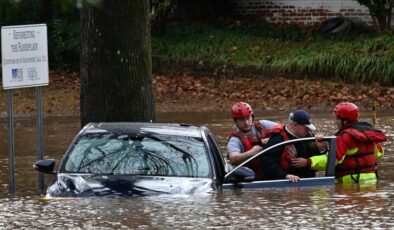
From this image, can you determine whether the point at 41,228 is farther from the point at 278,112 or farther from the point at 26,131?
the point at 278,112

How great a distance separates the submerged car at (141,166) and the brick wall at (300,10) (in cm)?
2056

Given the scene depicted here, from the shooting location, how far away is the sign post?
451 inches

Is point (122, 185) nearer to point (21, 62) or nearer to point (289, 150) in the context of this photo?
point (289, 150)

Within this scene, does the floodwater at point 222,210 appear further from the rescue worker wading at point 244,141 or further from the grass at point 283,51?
the grass at point 283,51

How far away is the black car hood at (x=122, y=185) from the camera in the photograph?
9.23m

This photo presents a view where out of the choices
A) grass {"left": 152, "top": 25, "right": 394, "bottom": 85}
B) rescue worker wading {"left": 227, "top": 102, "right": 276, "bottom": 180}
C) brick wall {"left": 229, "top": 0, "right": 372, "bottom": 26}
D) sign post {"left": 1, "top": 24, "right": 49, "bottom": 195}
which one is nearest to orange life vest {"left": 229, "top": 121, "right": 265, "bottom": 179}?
rescue worker wading {"left": 227, "top": 102, "right": 276, "bottom": 180}

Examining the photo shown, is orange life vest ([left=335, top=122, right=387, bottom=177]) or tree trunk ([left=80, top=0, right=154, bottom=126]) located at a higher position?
tree trunk ([left=80, top=0, right=154, bottom=126])

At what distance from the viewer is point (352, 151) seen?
34.6ft

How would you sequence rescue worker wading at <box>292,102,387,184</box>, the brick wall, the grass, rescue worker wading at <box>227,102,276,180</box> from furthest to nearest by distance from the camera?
the brick wall → the grass → rescue worker wading at <box>227,102,276,180</box> → rescue worker wading at <box>292,102,387,184</box>

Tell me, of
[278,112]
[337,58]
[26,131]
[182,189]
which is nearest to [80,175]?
[182,189]

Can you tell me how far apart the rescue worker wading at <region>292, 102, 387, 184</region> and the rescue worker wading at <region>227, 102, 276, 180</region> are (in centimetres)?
52

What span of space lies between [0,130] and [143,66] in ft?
28.5

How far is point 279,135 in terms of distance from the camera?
10156 mm

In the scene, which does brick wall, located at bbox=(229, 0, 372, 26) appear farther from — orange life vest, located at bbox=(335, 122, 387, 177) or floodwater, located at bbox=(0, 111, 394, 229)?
orange life vest, located at bbox=(335, 122, 387, 177)
